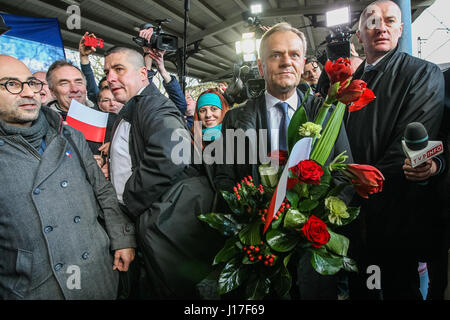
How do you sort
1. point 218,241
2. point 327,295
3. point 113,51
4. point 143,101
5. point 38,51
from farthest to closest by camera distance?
point 38,51 < point 113,51 < point 143,101 < point 218,241 < point 327,295

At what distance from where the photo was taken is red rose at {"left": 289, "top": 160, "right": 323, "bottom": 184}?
54 cm

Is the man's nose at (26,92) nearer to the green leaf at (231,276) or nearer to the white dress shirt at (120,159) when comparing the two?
the white dress shirt at (120,159)

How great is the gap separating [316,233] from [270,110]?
54 centimetres

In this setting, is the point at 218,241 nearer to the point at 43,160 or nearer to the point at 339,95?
the point at 339,95

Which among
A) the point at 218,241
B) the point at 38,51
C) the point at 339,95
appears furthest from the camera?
the point at 38,51

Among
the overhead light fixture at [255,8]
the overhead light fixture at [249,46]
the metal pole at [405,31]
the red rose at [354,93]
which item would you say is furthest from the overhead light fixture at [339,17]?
the red rose at [354,93]

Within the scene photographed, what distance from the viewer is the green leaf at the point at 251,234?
640 mm

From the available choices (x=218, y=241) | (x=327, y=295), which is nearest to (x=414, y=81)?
(x=327, y=295)

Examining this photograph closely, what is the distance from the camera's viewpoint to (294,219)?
2.02 ft

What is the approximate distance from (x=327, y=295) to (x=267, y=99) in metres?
0.67

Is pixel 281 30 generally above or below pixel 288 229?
above

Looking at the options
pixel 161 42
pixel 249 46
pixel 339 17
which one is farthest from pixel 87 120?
pixel 249 46

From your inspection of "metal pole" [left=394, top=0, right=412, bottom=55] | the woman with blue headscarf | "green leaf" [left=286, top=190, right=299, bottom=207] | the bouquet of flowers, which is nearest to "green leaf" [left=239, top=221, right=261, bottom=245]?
the bouquet of flowers

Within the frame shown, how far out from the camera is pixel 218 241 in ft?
2.92
